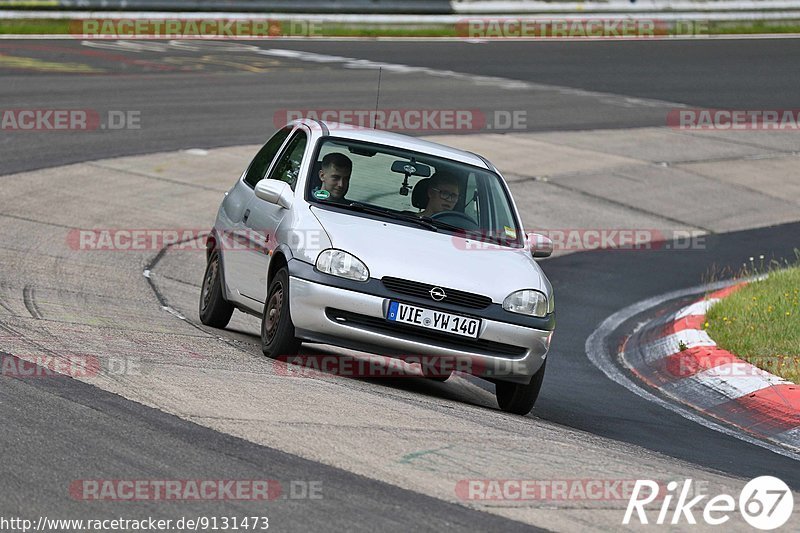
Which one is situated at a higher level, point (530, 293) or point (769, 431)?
point (530, 293)

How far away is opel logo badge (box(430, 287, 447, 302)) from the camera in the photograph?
823 cm

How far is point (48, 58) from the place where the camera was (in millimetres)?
25453

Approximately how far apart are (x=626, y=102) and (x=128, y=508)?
852 inches

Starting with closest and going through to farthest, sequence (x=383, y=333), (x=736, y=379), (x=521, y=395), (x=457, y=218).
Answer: (x=383, y=333) < (x=521, y=395) < (x=457, y=218) < (x=736, y=379)

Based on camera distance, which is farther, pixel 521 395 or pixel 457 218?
pixel 457 218

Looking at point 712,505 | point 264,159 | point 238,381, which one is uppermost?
point 264,159

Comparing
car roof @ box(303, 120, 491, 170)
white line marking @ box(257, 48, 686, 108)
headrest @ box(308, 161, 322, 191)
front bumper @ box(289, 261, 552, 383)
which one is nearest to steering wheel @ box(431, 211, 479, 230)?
car roof @ box(303, 120, 491, 170)

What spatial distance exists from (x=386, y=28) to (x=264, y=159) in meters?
22.9

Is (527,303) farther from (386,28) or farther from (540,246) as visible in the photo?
(386,28)

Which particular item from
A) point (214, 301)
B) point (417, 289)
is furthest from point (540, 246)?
point (214, 301)

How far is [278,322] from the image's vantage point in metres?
8.59

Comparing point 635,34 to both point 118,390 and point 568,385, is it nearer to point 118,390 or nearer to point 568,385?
point 568,385

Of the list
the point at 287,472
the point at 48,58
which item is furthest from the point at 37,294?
the point at 48,58

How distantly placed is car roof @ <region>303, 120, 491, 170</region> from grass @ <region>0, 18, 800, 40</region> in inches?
804
